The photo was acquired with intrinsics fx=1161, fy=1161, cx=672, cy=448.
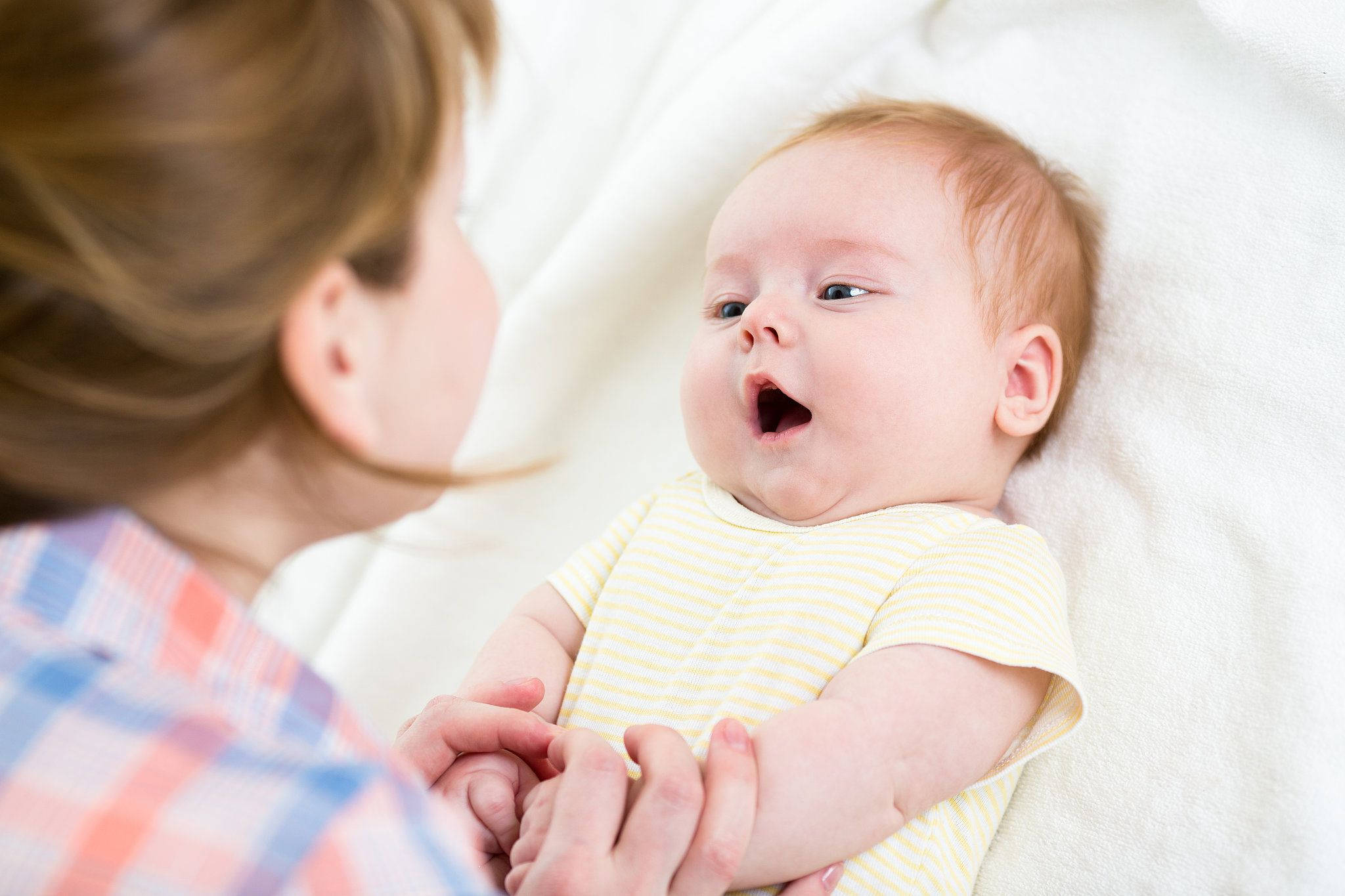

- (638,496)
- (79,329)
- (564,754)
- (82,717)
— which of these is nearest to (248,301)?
(79,329)

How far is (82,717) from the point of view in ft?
2.06

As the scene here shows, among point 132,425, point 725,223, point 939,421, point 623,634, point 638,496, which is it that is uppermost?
point 132,425

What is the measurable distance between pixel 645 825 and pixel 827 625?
27cm

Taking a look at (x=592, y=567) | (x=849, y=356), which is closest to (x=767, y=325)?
(x=849, y=356)

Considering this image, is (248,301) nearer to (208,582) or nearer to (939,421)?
(208,582)

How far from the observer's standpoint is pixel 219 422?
0.73m

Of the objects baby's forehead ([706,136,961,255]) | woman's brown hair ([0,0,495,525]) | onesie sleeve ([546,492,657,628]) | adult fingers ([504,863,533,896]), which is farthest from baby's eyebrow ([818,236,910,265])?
adult fingers ([504,863,533,896])

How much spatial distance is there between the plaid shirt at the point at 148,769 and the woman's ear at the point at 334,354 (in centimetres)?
13

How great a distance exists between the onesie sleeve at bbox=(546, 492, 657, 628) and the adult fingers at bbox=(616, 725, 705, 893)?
1.14ft

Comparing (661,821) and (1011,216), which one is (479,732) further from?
(1011,216)

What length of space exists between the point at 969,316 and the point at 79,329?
764mm

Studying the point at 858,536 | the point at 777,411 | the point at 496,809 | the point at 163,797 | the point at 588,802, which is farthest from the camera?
the point at 777,411

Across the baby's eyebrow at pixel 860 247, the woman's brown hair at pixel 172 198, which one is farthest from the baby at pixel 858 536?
the woman's brown hair at pixel 172 198

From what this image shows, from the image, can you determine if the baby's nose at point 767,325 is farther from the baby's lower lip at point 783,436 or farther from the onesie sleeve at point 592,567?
the onesie sleeve at point 592,567
